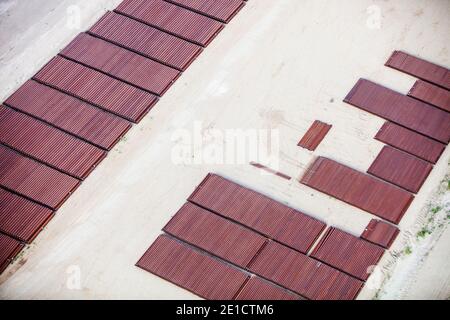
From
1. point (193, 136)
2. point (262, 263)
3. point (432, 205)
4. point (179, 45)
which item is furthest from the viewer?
point (179, 45)

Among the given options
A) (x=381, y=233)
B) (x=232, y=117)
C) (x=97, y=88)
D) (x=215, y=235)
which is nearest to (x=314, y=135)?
(x=232, y=117)

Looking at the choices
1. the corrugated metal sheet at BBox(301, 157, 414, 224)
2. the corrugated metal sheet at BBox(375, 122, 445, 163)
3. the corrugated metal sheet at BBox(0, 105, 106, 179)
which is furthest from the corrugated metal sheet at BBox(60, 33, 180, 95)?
the corrugated metal sheet at BBox(375, 122, 445, 163)

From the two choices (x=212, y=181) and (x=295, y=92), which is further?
(x=295, y=92)

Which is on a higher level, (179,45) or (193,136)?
(179,45)

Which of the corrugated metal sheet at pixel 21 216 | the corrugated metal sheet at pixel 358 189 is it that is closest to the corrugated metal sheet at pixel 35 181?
the corrugated metal sheet at pixel 21 216

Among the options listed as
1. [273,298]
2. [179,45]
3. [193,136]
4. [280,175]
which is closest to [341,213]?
[280,175]

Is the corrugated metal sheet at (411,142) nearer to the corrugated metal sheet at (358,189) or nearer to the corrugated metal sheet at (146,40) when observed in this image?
the corrugated metal sheet at (358,189)
